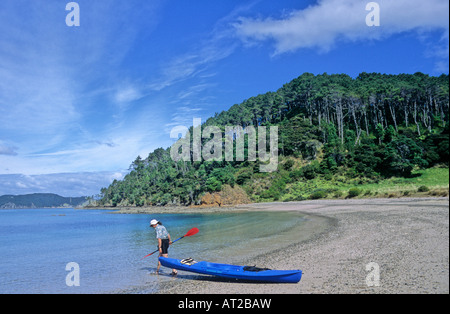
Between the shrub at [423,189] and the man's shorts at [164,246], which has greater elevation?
the shrub at [423,189]

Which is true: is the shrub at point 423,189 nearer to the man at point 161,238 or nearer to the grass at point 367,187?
the grass at point 367,187

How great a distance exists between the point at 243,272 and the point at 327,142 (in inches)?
2842

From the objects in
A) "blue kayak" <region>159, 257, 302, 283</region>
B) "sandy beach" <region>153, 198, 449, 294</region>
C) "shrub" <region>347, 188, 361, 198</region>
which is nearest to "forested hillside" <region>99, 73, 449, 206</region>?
"shrub" <region>347, 188, 361, 198</region>

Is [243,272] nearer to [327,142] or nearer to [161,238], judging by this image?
[161,238]

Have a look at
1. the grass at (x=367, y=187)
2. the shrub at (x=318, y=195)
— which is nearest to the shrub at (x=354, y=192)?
the grass at (x=367, y=187)

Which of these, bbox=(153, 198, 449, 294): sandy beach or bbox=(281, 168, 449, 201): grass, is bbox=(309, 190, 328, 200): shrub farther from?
bbox=(153, 198, 449, 294): sandy beach

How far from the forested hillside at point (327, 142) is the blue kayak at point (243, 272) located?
25.3 meters

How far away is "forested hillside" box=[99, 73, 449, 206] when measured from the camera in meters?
50.6

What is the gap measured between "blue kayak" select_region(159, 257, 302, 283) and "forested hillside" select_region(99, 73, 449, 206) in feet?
83.1

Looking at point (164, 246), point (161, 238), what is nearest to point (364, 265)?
point (164, 246)

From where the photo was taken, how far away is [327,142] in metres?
75.4

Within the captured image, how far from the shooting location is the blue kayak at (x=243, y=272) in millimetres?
8727
